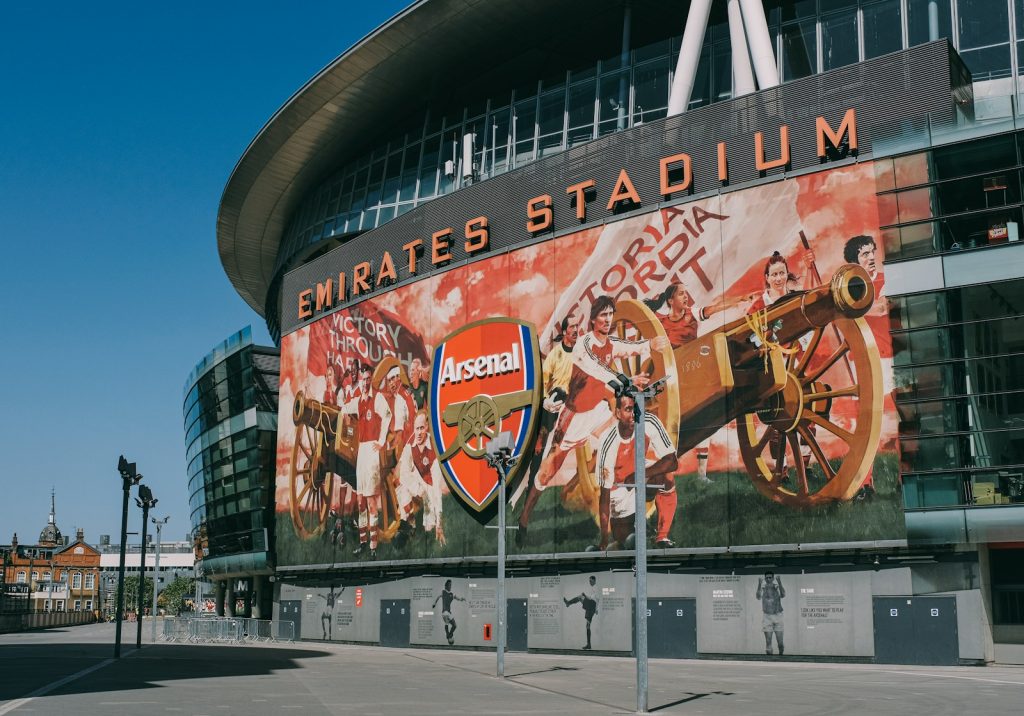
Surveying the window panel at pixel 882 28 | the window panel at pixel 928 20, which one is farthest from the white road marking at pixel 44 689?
the window panel at pixel 928 20

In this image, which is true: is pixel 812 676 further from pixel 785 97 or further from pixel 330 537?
pixel 330 537

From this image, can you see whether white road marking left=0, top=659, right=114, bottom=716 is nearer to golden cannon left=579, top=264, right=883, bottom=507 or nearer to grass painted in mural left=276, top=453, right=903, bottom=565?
grass painted in mural left=276, top=453, right=903, bottom=565

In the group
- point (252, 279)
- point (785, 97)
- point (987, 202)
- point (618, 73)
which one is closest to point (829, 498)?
point (987, 202)

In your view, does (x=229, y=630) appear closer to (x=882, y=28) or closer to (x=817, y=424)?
(x=817, y=424)

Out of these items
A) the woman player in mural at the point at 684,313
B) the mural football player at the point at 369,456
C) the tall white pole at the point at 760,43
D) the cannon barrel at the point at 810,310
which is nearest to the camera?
the cannon barrel at the point at 810,310

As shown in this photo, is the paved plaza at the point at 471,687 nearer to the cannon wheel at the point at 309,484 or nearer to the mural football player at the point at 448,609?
the mural football player at the point at 448,609

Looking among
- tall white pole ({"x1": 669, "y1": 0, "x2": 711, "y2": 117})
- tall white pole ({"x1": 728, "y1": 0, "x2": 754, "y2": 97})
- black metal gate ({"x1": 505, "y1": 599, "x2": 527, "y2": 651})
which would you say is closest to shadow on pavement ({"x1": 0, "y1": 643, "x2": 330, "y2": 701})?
black metal gate ({"x1": 505, "y1": 599, "x2": 527, "y2": 651})

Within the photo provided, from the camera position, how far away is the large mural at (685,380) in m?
43.2

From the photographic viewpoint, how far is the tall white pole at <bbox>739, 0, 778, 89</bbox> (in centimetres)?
5053

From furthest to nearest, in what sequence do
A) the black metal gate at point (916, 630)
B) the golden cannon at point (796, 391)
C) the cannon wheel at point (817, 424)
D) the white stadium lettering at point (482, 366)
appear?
the white stadium lettering at point (482, 366)
the golden cannon at point (796, 391)
the cannon wheel at point (817, 424)
the black metal gate at point (916, 630)

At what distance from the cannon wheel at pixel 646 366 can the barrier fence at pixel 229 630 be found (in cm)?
2727

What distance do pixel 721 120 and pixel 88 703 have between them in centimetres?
3661

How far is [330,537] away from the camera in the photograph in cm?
6600

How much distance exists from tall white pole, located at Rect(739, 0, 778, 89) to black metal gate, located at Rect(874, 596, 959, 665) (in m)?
23.6
